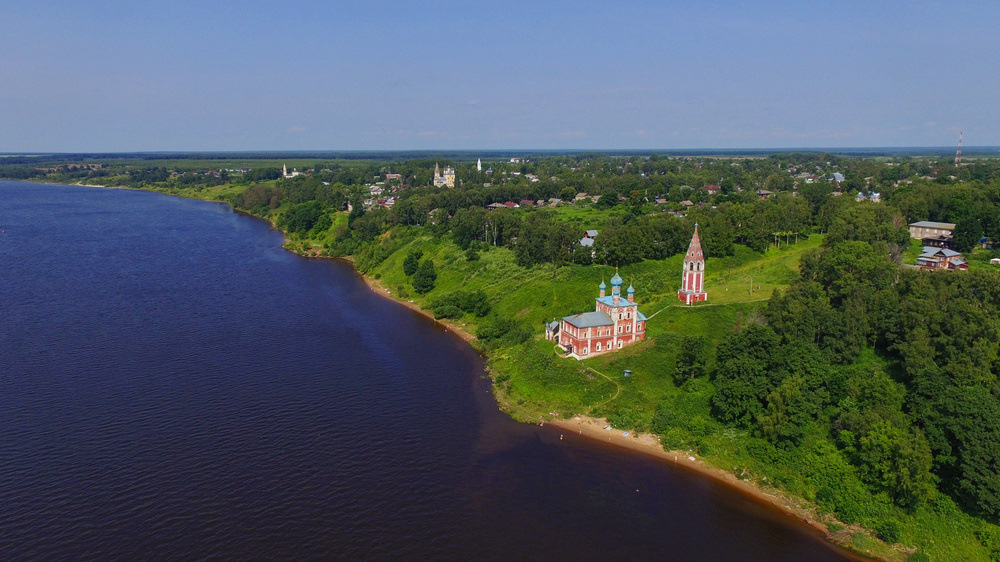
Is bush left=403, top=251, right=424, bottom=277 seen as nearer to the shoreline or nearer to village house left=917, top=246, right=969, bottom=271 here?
the shoreline

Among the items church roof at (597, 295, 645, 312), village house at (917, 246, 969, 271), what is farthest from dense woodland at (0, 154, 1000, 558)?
church roof at (597, 295, 645, 312)

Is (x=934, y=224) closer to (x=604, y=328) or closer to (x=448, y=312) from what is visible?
(x=604, y=328)

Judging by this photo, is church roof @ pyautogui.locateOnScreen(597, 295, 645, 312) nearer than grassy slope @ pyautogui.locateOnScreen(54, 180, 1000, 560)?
No

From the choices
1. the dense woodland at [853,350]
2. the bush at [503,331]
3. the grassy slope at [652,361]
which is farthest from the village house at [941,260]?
the bush at [503,331]

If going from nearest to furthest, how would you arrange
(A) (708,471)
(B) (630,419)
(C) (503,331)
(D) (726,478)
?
(D) (726,478)
(A) (708,471)
(B) (630,419)
(C) (503,331)

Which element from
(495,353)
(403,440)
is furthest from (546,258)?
(403,440)

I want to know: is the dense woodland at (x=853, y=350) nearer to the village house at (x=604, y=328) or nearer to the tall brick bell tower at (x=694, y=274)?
the village house at (x=604, y=328)

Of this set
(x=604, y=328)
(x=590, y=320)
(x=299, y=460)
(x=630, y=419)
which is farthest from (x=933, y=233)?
(x=299, y=460)
